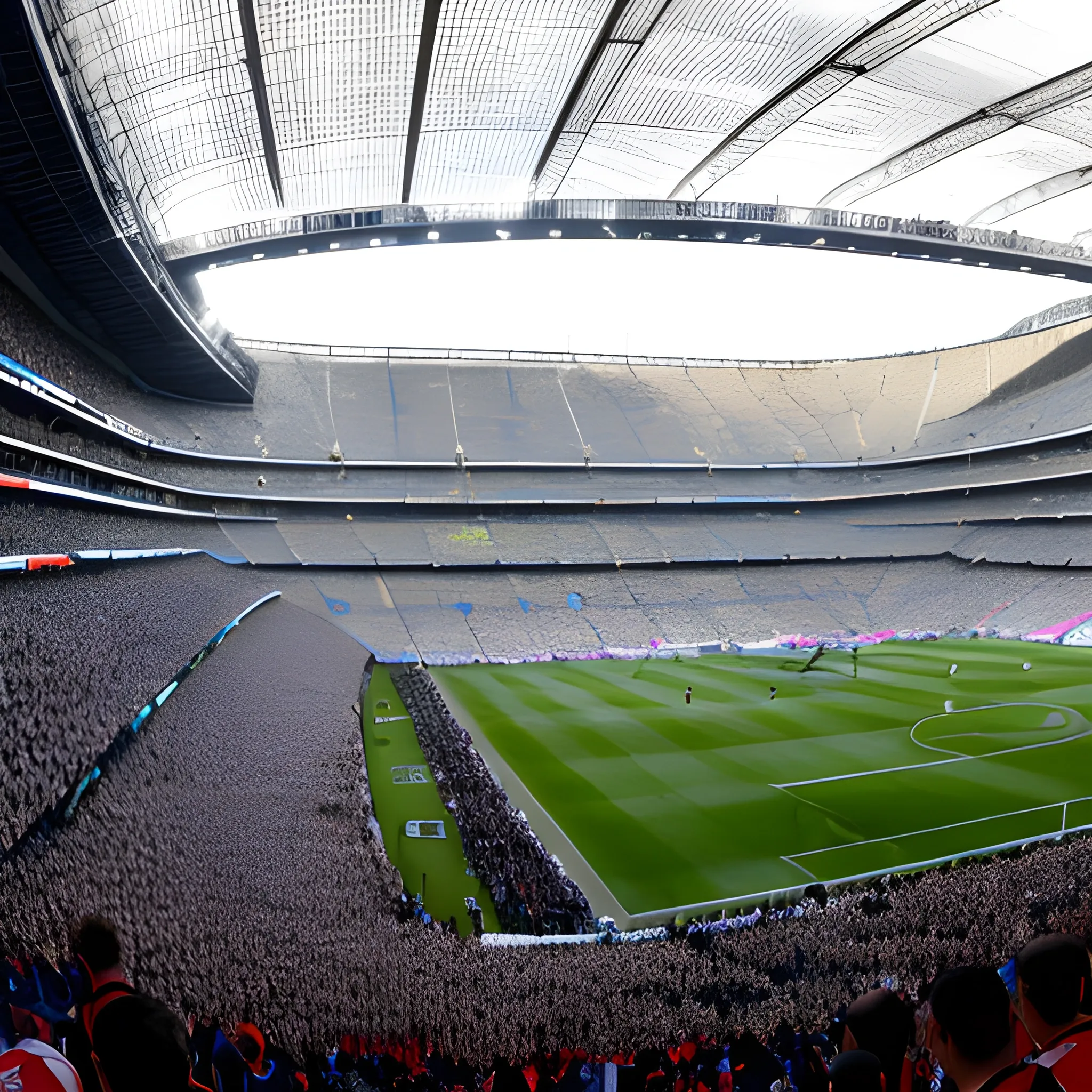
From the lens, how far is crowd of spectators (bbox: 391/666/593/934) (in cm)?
823

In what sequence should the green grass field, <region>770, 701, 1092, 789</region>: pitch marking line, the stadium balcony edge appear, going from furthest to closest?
1. <region>770, 701, 1092, 789</region>: pitch marking line
2. the green grass field
3. the stadium balcony edge

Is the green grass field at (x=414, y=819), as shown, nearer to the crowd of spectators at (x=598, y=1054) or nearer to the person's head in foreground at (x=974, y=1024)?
the crowd of spectators at (x=598, y=1054)

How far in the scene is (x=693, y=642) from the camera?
91.6 feet

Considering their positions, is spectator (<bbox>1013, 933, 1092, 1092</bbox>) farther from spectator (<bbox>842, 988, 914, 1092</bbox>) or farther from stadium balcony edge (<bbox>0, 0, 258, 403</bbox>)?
stadium balcony edge (<bbox>0, 0, 258, 403</bbox>)

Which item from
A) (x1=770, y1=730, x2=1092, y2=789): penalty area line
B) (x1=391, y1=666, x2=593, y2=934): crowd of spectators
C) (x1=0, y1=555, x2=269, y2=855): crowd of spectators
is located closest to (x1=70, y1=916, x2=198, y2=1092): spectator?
(x1=0, y1=555, x2=269, y2=855): crowd of spectators

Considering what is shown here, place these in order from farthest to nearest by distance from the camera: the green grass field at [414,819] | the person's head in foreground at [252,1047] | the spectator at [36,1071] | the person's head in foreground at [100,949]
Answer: the green grass field at [414,819], the person's head in foreground at [252,1047], the person's head in foreground at [100,949], the spectator at [36,1071]

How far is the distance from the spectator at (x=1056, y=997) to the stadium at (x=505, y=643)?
0.06 feet

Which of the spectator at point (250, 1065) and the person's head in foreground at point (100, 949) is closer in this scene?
the person's head in foreground at point (100, 949)

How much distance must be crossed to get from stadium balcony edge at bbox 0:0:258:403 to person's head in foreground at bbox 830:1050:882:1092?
1119 centimetres

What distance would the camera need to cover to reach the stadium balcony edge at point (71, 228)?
8.92m

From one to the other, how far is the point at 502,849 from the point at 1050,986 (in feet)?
25.9

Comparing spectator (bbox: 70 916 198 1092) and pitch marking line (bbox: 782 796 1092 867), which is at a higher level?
spectator (bbox: 70 916 198 1092)

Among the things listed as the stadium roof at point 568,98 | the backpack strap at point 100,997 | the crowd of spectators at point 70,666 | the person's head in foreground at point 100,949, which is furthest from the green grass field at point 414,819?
the stadium roof at point 568,98

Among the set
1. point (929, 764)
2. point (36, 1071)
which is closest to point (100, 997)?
point (36, 1071)
